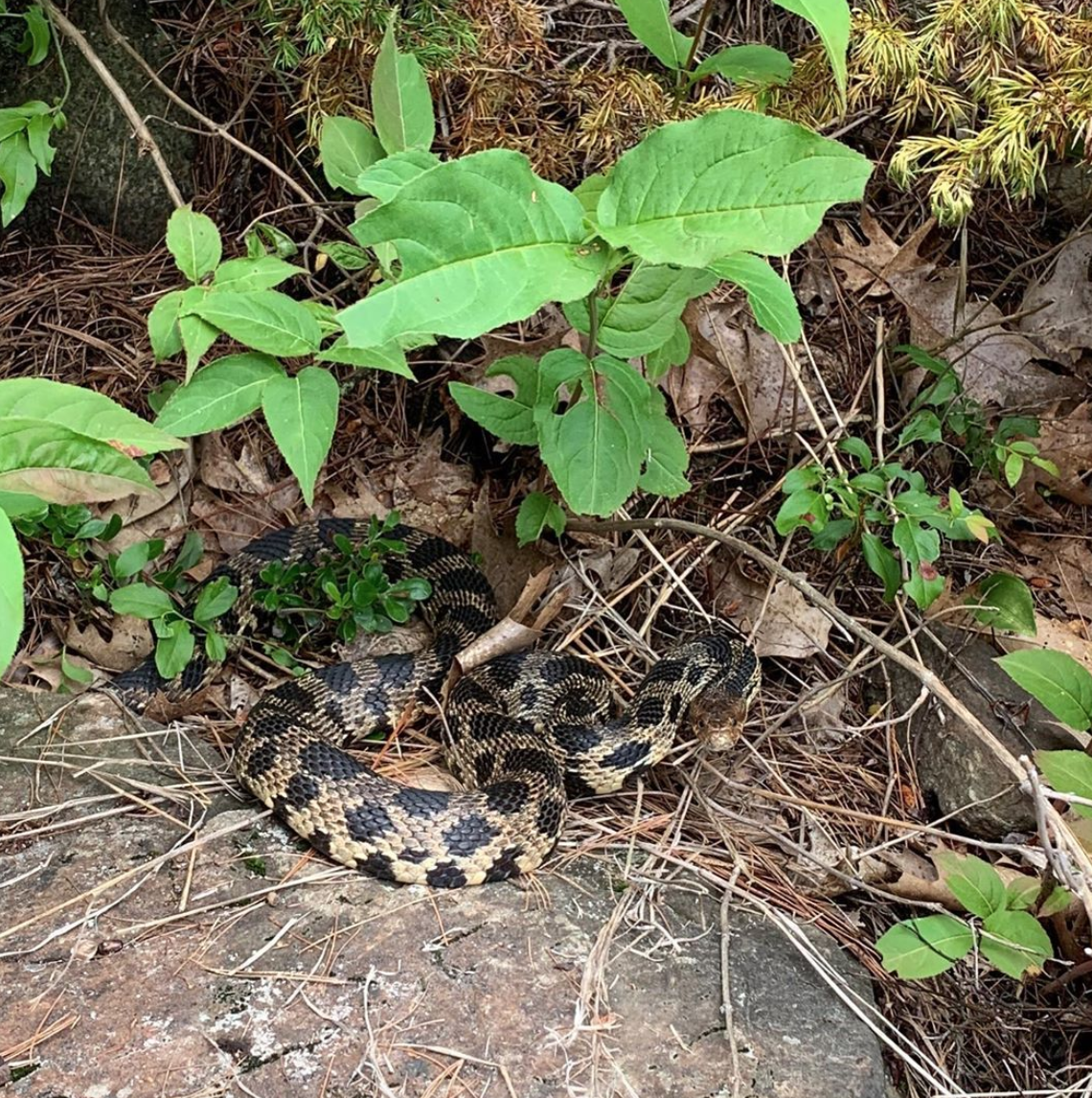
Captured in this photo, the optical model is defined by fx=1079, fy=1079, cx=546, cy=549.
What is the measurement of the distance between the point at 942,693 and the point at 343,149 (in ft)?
8.63

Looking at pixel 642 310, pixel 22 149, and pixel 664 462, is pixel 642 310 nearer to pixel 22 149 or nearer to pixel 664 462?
pixel 664 462

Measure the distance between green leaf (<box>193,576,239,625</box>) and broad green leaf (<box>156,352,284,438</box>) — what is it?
0.91 meters

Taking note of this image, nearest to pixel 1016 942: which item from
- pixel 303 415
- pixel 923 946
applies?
pixel 923 946

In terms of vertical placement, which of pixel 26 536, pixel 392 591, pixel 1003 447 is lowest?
pixel 392 591

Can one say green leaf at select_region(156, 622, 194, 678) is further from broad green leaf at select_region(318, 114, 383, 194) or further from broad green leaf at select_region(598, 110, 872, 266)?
broad green leaf at select_region(598, 110, 872, 266)

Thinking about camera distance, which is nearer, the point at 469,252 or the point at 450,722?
the point at 469,252

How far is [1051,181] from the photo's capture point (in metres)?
4.65

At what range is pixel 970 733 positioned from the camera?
3994mm

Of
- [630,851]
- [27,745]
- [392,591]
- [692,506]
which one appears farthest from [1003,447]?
[27,745]

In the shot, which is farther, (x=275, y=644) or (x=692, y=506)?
(x=692, y=506)

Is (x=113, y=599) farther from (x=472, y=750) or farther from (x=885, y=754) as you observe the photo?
(x=885, y=754)

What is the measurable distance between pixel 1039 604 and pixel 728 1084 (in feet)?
8.55

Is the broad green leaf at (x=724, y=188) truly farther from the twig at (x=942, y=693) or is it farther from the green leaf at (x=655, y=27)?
the twig at (x=942, y=693)

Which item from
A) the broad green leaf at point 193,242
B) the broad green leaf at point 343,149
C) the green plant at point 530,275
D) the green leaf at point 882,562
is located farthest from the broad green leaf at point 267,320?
the green leaf at point 882,562
